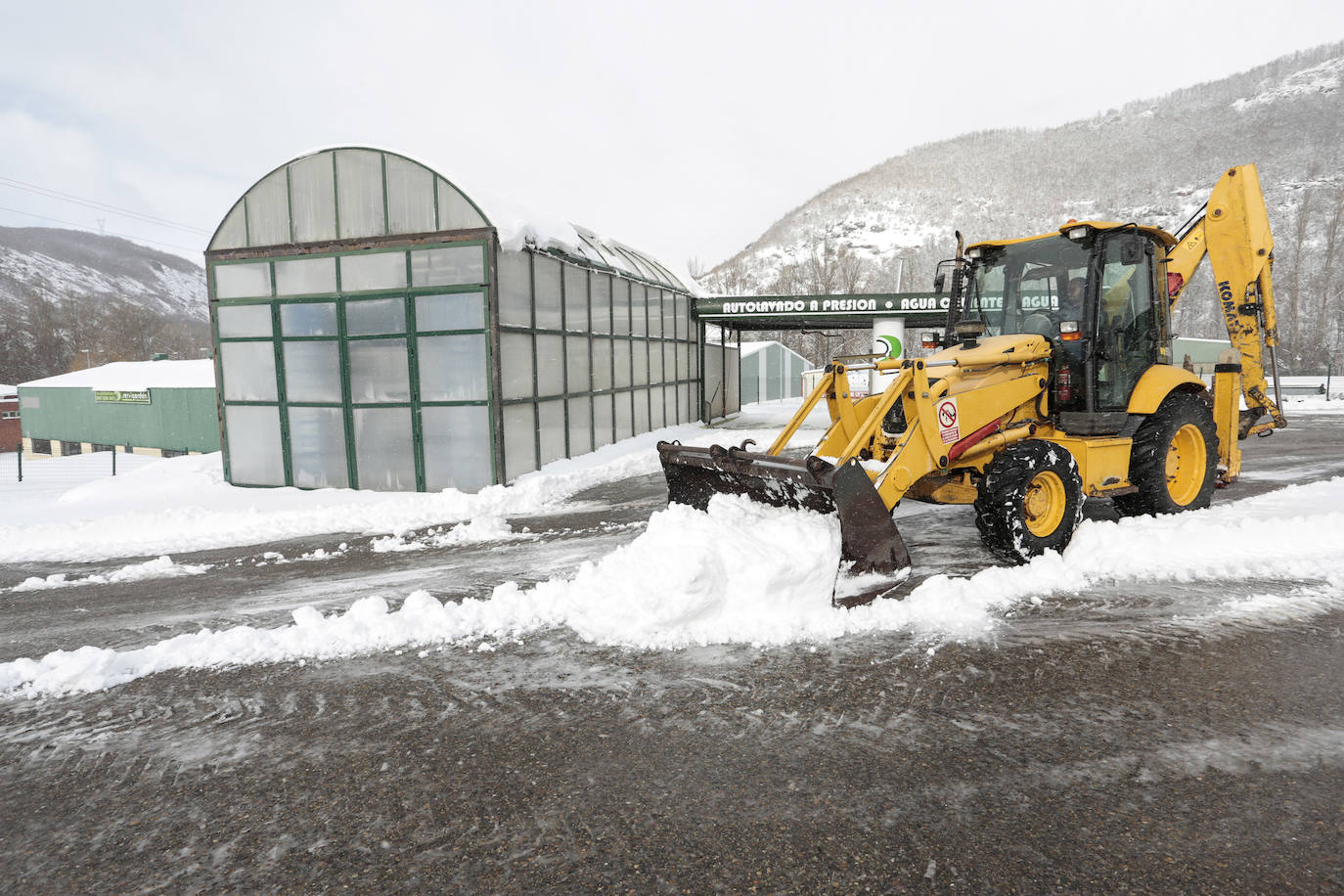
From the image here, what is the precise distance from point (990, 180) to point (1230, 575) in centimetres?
14976

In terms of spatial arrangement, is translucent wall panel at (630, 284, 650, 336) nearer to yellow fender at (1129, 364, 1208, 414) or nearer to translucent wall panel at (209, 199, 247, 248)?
translucent wall panel at (209, 199, 247, 248)

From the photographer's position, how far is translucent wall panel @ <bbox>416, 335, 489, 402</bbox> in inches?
443

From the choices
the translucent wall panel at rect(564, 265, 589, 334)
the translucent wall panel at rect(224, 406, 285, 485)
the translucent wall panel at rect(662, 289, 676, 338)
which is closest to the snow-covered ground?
the translucent wall panel at rect(224, 406, 285, 485)

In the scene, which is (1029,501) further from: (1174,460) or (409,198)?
(409,198)

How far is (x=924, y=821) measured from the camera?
2885mm

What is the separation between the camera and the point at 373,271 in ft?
38.0

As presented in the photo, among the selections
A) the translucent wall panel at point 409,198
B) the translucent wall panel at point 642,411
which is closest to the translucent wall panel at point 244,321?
the translucent wall panel at point 409,198

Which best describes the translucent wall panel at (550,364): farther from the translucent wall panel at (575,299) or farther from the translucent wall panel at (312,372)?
the translucent wall panel at (312,372)

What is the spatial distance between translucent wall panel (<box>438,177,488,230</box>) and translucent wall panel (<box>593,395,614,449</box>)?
4.49m

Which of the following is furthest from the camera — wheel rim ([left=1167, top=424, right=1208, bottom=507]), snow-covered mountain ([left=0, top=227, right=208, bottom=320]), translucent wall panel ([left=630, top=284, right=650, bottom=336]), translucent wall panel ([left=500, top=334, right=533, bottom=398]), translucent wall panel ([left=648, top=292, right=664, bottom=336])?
snow-covered mountain ([left=0, top=227, right=208, bottom=320])

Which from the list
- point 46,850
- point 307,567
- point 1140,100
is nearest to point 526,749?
point 46,850

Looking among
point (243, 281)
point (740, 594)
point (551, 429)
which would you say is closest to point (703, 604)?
point (740, 594)

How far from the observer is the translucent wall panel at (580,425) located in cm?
1380

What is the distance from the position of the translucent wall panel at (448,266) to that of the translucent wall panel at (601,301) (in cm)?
360
